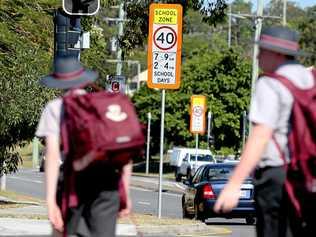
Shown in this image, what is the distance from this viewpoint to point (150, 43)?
63.7 feet

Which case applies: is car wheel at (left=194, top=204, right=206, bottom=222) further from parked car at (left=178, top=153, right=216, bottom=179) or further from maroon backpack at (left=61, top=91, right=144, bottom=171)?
parked car at (left=178, top=153, right=216, bottom=179)

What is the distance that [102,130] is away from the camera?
265 inches

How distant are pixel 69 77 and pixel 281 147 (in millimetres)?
1672

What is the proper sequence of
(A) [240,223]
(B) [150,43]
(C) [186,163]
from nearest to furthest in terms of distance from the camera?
(B) [150,43] → (A) [240,223] → (C) [186,163]

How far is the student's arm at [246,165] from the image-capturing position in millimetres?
6383

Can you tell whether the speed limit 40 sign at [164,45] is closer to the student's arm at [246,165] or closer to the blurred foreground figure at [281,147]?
the blurred foreground figure at [281,147]

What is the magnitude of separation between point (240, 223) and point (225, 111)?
1862 inches

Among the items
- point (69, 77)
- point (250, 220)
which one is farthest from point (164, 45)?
point (69, 77)

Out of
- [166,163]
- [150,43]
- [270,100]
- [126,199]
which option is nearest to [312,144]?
[270,100]

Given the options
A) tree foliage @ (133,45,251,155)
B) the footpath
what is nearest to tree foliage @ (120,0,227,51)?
the footpath

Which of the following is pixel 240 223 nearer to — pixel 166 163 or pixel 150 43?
pixel 150 43

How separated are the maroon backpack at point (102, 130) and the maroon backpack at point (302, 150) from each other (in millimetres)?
1007

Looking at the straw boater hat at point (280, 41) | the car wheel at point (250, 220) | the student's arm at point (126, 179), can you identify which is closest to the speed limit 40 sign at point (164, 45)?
the car wheel at point (250, 220)

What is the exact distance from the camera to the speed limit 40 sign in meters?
19.4
